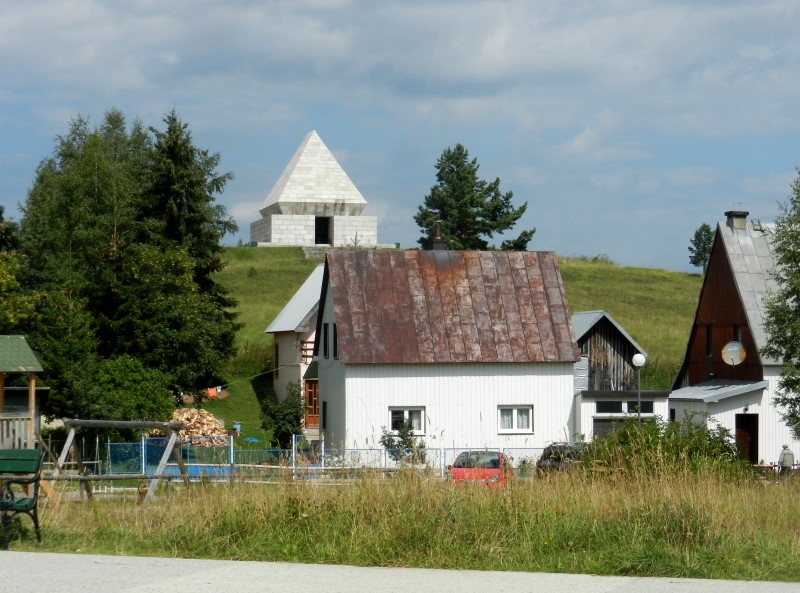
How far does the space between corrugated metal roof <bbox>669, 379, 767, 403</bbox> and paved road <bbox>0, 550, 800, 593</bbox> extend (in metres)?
26.7

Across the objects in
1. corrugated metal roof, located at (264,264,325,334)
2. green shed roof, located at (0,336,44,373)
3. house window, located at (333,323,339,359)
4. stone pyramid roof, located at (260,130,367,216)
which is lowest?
green shed roof, located at (0,336,44,373)

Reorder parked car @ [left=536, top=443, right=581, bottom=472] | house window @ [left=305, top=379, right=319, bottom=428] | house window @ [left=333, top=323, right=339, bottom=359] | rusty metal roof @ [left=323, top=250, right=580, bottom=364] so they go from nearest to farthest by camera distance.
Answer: parked car @ [left=536, top=443, right=581, bottom=472]
rusty metal roof @ [left=323, top=250, right=580, bottom=364]
house window @ [left=333, top=323, right=339, bottom=359]
house window @ [left=305, top=379, right=319, bottom=428]

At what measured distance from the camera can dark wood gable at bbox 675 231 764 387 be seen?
127 ft

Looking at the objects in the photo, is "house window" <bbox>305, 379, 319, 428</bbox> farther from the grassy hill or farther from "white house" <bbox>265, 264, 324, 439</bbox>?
the grassy hill

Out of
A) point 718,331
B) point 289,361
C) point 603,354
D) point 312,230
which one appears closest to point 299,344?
point 289,361

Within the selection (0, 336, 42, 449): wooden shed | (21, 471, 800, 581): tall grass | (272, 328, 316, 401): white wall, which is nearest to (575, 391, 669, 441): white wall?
(272, 328, 316, 401): white wall

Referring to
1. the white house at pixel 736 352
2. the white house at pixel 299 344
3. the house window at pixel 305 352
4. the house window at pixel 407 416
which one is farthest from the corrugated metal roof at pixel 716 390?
the house window at pixel 305 352

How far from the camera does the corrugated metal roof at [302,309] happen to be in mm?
48750

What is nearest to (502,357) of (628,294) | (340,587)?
(340,587)

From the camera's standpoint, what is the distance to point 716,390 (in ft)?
123

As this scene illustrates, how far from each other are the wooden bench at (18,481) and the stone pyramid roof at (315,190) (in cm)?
7087

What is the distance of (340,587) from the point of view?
32.0ft

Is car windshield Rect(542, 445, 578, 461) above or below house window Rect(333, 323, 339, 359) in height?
below

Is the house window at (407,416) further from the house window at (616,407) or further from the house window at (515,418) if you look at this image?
the house window at (616,407)
